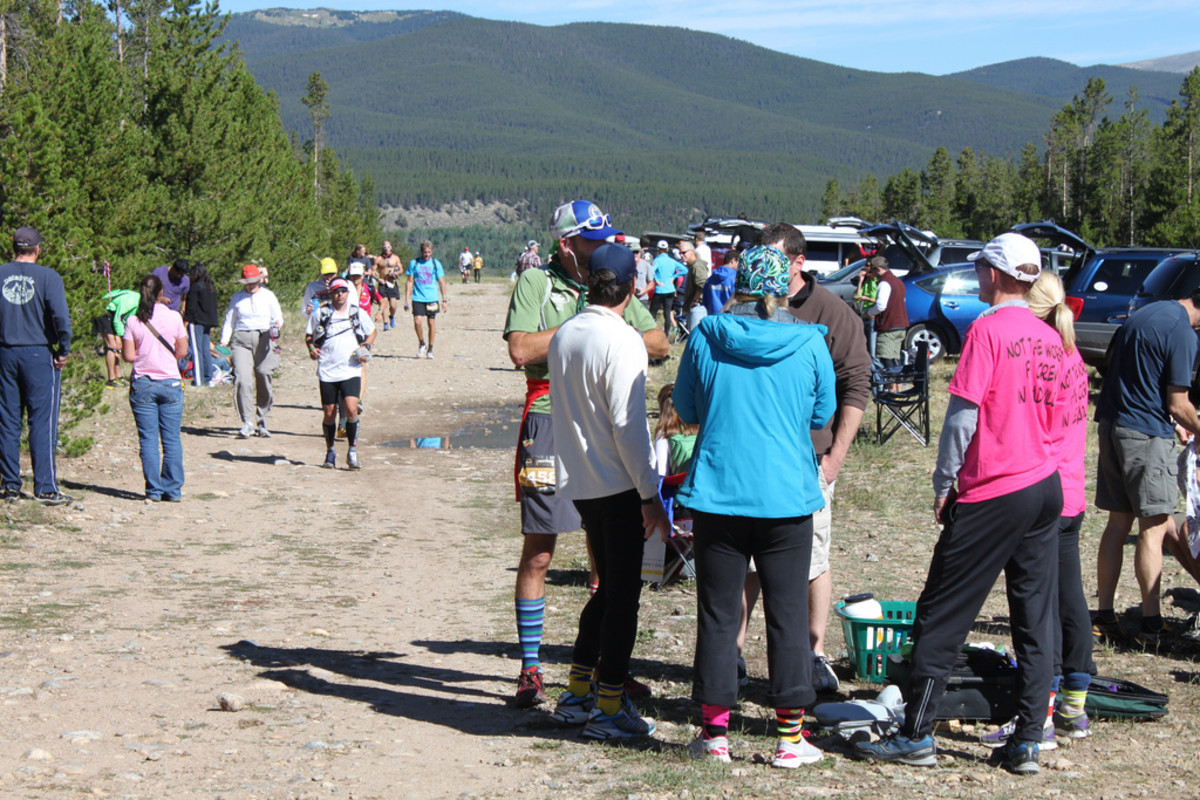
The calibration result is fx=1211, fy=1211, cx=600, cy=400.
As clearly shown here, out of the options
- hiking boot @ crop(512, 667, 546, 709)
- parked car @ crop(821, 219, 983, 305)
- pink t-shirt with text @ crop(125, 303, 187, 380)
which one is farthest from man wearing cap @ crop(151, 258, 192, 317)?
hiking boot @ crop(512, 667, 546, 709)

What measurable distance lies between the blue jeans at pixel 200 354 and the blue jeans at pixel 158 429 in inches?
272

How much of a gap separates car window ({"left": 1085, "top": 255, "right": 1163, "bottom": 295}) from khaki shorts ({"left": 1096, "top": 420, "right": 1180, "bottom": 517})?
11075 millimetres

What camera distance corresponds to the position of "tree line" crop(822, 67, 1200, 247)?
145 feet

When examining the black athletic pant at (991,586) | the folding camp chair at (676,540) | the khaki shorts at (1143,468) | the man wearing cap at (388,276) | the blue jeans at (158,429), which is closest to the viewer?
the black athletic pant at (991,586)

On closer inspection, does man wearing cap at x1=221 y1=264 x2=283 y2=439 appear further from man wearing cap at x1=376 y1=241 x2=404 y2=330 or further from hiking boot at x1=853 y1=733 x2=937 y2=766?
man wearing cap at x1=376 y1=241 x2=404 y2=330

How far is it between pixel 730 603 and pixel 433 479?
7377 mm

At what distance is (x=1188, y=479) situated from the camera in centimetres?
634

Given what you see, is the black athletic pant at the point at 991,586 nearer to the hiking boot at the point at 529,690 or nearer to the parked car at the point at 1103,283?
the hiking boot at the point at 529,690

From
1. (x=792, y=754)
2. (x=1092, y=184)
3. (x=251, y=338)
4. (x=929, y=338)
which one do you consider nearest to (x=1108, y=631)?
(x=792, y=754)

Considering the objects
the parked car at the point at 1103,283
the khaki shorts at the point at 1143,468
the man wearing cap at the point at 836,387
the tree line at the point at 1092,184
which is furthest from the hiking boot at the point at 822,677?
the tree line at the point at 1092,184

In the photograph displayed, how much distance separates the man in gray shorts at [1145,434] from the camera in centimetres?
600

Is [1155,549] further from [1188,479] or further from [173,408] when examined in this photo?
[173,408]

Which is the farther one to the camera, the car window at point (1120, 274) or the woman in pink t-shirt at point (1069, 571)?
the car window at point (1120, 274)

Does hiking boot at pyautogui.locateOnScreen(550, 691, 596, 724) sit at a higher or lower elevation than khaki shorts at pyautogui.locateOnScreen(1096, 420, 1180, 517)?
lower
